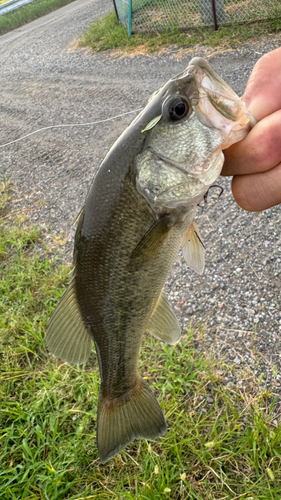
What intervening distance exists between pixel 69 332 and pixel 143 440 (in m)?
1.08

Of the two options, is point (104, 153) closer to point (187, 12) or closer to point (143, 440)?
point (143, 440)

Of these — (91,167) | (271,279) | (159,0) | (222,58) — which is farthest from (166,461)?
(159,0)

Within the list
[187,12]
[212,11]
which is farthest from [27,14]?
[212,11]

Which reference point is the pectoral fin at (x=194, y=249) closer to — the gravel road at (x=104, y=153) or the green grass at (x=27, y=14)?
the gravel road at (x=104, y=153)

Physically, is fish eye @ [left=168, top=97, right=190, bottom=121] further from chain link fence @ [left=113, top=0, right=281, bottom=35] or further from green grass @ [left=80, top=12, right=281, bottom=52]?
chain link fence @ [left=113, top=0, right=281, bottom=35]

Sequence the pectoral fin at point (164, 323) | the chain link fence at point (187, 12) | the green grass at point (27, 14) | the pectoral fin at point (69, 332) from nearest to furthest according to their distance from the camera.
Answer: the pectoral fin at point (69, 332) → the pectoral fin at point (164, 323) → the chain link fence at point (187, 12) → the green grass at point (27, 14)

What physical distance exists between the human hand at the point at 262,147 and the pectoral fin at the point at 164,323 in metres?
0.57

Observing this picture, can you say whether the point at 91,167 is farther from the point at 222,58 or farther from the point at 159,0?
the point at 159,0

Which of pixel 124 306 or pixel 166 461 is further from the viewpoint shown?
pixel 166 461

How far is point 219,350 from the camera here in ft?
8.42

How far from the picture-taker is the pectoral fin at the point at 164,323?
1.68 m

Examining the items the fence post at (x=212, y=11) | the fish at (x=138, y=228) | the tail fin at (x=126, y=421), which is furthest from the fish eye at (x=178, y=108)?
the fence post at (x=212, y=11)

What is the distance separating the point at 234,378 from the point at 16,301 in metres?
1.92

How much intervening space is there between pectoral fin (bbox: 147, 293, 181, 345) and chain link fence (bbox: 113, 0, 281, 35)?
6562mm
